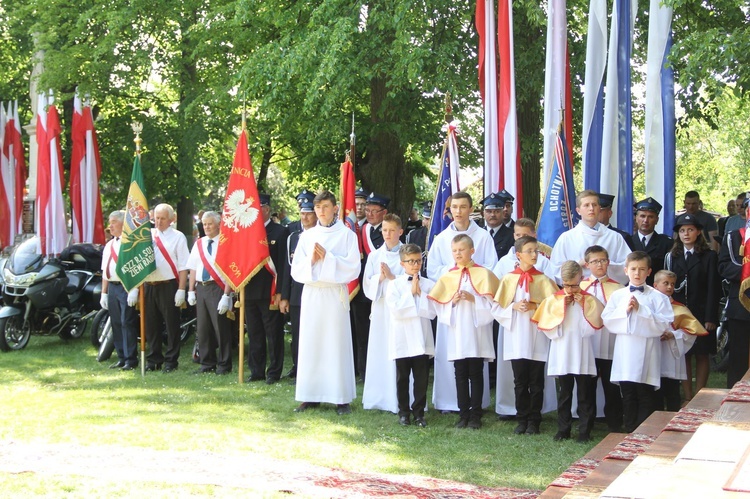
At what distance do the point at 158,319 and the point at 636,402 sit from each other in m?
6.28

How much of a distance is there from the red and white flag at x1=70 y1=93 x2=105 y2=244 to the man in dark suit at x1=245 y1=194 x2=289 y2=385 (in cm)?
741

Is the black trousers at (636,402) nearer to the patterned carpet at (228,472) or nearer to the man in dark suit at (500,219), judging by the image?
the patterned carpet at (228,472)

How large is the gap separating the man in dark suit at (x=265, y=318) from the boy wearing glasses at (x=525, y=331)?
341 centimetres

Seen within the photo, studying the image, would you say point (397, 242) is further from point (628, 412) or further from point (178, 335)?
point (178, 335)

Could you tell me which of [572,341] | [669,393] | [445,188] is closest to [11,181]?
[445,188]

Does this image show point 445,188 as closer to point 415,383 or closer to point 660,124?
point 660,124

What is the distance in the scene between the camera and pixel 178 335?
38.8 ft

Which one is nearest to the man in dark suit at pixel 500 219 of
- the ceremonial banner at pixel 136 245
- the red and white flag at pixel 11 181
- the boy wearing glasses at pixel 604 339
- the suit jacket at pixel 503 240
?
the suit jacket at pixel 503 240

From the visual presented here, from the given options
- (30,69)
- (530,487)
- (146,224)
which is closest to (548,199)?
(530,487)

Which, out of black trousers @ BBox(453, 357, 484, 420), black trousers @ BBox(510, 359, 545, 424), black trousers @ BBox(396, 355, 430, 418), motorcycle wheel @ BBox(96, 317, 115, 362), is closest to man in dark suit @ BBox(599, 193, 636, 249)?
black trousers @ BBox(510, 359, 545, 424)

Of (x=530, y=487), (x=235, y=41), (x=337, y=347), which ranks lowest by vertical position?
(x=530, y=487)

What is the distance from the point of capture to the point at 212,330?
1166 centimetres

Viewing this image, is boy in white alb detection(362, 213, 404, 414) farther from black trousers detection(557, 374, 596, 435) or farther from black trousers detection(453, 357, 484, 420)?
black trousers detection(557, 374, 596, 435)

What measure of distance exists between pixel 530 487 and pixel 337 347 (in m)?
3.07
